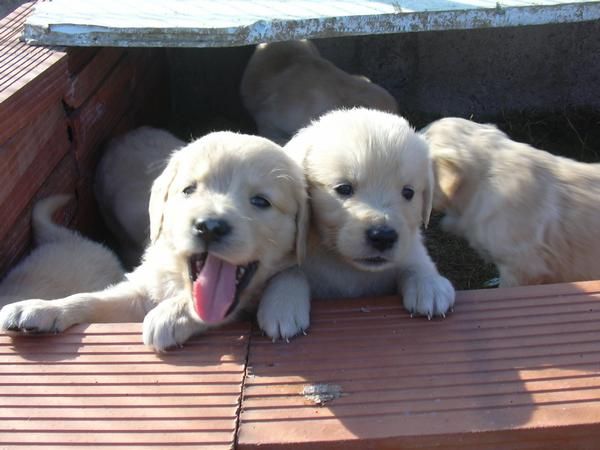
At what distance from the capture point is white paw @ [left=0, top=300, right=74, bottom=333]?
2238mm

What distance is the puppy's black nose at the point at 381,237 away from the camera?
7.84 ft

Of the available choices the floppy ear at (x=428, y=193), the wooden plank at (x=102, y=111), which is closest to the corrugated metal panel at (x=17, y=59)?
the wooden plank at (x=102, y=111)

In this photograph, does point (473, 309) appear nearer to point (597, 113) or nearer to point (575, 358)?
point (575, 358)

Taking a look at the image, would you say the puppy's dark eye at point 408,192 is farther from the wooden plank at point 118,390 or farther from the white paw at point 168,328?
the white paw at point 168,328

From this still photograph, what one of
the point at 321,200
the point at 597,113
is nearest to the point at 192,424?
the point at 321,200

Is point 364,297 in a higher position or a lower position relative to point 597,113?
higher

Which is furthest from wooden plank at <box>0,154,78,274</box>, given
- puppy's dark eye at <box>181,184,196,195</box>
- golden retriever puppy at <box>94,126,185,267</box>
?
puppy's dark eye at <box>181,184,196,195</box>

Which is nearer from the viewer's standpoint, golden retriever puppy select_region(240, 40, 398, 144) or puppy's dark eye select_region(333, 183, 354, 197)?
puppy's dark eye select_region(333, 183, 354, 197)

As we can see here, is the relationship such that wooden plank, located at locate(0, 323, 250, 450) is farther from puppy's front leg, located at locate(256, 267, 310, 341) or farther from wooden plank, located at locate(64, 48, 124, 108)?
wooden plank, located at locate(64, 48, 124, 108)

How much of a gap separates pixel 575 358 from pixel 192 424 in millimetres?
1094

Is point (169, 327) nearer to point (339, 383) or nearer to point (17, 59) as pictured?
point (339, 383)

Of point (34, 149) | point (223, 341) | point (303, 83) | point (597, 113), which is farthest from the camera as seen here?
point (597, 113)

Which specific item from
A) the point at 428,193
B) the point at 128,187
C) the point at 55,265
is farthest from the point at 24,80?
the point at 428,193

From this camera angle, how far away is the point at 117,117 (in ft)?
13.6
